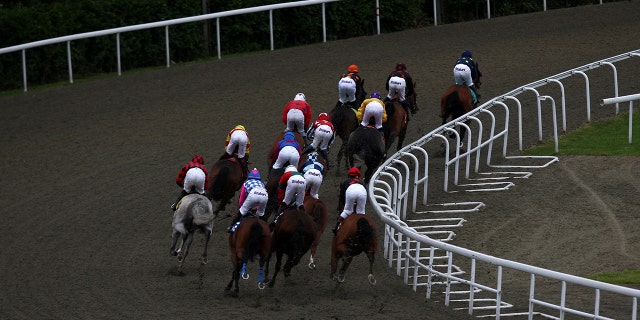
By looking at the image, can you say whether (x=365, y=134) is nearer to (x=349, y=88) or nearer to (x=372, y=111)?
(x=372, y=111)

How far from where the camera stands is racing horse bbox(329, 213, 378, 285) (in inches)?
495

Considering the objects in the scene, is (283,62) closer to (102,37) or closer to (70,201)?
(102,37)

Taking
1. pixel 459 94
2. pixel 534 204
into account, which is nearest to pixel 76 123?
pixel 459 94

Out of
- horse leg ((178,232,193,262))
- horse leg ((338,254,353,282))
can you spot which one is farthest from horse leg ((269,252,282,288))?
horse leg ((178,232,193,262))

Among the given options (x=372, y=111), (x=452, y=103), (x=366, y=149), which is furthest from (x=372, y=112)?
(x=452, y=103)

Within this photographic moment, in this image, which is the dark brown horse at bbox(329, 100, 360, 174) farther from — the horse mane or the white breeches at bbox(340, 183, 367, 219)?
the white breeches at bbox(340, 183, 367, 219)

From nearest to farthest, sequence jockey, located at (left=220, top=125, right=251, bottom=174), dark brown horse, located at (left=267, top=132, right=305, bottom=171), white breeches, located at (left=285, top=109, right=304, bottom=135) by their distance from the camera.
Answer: jockey, located at (left=220, top=125, right=251, bottom=174) → dark brown horse, located at (left=267, top=132, right=305, bottom=171) → white breeches, located at (left=285, top=109, right=304, bottom=135)

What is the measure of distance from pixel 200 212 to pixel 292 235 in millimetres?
1317

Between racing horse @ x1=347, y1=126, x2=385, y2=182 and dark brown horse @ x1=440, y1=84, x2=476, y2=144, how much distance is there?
197 cm

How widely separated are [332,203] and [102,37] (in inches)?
322

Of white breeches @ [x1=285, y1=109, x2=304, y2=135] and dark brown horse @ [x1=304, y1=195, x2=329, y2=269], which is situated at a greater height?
white breeches @ [x1=285, y1=109, x2=304, y2=135]

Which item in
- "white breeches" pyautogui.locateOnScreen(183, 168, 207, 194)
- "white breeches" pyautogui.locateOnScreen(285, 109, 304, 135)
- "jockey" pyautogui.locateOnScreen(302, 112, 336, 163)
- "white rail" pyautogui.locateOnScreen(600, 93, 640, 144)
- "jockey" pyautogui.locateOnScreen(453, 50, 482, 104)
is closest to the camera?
"white breeches" pyautogui.locateOnScreen(183, 168, 207, 194)

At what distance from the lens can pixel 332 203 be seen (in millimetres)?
15969

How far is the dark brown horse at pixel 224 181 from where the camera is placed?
15055 mm
